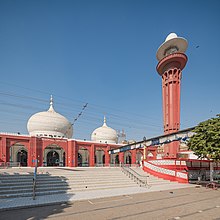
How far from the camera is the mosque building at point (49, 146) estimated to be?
31359 millimetres

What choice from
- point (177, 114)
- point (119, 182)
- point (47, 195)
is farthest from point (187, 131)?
point (47, 195)

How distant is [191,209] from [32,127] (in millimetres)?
35470

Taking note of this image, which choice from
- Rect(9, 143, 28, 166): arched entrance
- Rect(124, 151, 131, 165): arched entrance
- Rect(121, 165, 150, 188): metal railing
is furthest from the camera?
Rect(124, 151, 131, 165): arched entrance

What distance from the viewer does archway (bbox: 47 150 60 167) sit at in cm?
3734

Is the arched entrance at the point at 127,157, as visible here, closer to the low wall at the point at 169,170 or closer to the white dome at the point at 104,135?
the white dome at the point at 104,135

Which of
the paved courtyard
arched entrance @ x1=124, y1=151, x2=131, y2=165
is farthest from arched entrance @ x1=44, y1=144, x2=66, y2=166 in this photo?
the paved courtyard

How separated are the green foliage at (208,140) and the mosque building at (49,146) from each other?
22693mm

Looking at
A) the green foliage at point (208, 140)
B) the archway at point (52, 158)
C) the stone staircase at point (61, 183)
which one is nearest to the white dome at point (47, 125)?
the archway at point (52, 158)

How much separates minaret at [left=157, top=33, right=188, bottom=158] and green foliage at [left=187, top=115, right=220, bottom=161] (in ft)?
53.9

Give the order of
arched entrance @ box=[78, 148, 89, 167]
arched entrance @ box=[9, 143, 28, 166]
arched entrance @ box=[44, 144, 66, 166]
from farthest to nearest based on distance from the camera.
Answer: arched entrance @ box=[78, 148, 89, 167]
arched entrance @ box=[44, 144, 66, 166]
arched entrance @ box=[9, 143, 28, 166]

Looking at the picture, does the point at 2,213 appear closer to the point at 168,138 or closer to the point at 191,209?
the point at 191,209

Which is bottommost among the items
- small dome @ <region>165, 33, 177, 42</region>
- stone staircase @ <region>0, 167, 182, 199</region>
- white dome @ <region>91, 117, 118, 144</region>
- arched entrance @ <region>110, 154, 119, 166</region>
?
arched entrance @ <region>110, 154, 119, 166</region>

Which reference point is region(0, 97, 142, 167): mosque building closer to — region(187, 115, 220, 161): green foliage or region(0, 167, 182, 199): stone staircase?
region(0, 167, 182, 199): stone staircase

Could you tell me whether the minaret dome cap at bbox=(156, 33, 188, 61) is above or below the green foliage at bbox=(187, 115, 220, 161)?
above
